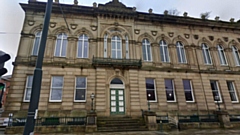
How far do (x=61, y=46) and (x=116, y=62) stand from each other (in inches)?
255

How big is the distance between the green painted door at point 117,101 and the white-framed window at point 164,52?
6939 millimetres

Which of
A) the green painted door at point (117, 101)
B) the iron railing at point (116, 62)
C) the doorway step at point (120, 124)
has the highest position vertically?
the iron railing at point (116, 62)

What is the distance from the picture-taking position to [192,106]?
1616 centimetres

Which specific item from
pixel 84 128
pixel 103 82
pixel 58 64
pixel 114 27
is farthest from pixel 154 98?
pixel 58 64

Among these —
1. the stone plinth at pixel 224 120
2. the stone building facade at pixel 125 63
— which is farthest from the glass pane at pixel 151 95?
the stone plinth at pixel 224 120

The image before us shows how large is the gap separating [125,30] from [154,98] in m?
8.82

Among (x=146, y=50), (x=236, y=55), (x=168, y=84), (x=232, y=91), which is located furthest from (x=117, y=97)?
(x=236, y=55)

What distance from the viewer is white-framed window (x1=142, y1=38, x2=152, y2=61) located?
17.3 metres

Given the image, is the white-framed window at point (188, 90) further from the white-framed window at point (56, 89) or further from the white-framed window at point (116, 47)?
the white-framed window at point (56, 89)

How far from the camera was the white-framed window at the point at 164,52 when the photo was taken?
1781cm

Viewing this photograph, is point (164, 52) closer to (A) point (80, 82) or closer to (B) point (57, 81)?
(A) point (80, 82)

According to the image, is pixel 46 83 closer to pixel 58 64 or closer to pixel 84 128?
pixel 58 64

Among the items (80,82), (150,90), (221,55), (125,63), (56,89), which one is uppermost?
(221,55)

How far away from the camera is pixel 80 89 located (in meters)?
14.6
